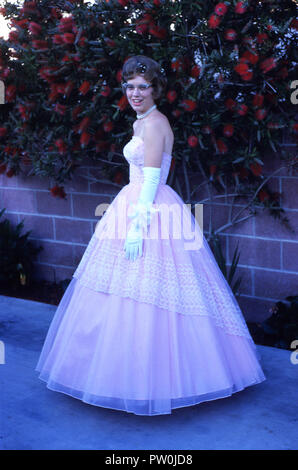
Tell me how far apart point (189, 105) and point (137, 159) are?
90 centimetres

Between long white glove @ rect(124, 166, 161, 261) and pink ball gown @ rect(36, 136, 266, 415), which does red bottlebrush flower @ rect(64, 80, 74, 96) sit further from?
long white glove @ rect(124, 166, 161, 261)

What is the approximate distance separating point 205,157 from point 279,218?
737 mm

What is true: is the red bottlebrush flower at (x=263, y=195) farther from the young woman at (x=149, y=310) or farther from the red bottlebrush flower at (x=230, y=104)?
the young woman at (x=149, y=310)

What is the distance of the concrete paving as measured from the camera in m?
3.07

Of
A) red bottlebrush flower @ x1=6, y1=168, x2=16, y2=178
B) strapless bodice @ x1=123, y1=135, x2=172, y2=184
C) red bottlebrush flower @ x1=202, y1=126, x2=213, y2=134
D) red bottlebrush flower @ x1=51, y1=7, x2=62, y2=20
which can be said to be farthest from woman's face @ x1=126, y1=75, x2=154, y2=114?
red bottlebrush flower @ x1=6, y1=168, x2=16, y2=178

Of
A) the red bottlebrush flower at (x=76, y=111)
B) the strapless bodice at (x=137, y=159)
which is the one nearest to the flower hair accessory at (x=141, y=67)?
the strapless bodice at (x=137, y=159)

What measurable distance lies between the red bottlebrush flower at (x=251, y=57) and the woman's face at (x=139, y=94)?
97 cm

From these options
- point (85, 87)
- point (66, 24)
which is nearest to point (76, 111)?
point (85, 87)

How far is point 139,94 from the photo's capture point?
3357 mm

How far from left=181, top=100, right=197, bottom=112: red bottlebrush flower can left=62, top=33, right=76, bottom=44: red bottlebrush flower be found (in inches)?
39.7

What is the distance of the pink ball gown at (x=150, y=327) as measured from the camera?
3.23m

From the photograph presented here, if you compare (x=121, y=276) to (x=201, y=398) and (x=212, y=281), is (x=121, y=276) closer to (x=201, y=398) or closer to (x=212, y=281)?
(x=212, y=281)
